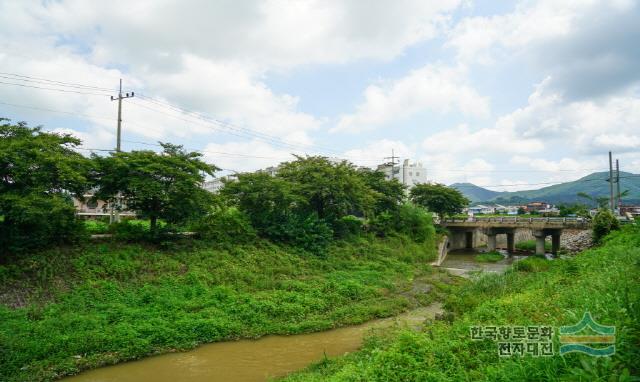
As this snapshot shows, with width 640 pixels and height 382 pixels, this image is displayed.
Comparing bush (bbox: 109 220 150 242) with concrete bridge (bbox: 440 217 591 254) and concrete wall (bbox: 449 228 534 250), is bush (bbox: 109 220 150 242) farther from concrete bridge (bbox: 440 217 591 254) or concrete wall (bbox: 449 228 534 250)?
concrete wall (bbox: 449 228 534 250)

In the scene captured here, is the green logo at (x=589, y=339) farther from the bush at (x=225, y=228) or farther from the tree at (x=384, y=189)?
the tree at (x=384, y=189)

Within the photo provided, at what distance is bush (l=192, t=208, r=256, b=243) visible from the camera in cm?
2133

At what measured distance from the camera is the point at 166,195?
17719mm

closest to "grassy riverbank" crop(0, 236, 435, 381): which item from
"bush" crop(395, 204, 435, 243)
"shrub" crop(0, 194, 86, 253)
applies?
"shrub" crop(0, 194, 86, 253)

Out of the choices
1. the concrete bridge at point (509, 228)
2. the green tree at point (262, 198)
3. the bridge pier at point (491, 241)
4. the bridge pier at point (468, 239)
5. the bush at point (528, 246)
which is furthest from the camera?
the bridge pier at point (468, 239)

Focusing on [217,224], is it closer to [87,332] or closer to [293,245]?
[293,245]

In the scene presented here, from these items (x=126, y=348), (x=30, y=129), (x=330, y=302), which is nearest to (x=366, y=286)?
(x=330, y=302)

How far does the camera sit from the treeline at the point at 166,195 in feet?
45.9

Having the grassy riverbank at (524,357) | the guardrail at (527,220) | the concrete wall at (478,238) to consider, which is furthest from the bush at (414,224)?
the grassy riverbank at (524,357)

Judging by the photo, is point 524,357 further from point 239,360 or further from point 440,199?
point 440,199

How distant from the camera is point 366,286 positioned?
19.4 metres

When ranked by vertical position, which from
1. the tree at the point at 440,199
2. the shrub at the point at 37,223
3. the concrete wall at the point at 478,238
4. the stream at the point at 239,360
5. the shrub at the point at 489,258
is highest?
the tree at the point at 440,199

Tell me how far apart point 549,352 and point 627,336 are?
99 centimetres

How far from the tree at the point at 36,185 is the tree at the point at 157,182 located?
4.06ft
